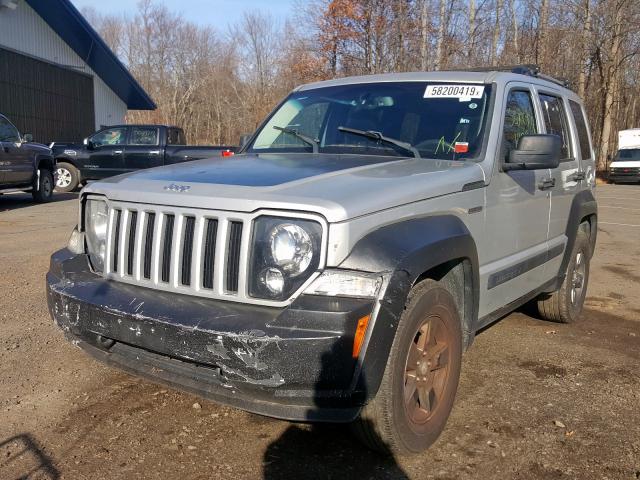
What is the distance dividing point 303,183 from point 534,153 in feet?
5.23

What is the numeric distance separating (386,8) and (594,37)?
38.5 ft

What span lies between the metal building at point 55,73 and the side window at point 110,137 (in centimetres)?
591

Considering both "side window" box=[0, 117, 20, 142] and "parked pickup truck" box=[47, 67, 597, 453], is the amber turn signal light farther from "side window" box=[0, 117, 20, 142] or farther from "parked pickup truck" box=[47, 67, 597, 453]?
"side window" box=[0, 117, 20, 142]

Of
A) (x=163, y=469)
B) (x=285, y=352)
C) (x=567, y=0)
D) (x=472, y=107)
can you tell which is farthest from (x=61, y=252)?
(x=567, y=0)

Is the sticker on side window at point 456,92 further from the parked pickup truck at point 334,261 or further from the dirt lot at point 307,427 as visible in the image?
the dirt lot at point 307,427

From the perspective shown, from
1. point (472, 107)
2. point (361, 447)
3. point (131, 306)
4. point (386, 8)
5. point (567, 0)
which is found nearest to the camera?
point (131, 306)

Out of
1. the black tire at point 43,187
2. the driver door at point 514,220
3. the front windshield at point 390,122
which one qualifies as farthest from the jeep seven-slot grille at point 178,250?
the black tire at point 43,187

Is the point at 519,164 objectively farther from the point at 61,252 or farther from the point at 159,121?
the point at 159,121

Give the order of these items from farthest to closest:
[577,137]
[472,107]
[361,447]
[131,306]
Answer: [577,137], [472,107], [361,447], [131,306]

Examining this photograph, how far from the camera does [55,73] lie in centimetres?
2391

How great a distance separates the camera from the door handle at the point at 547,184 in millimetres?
4262

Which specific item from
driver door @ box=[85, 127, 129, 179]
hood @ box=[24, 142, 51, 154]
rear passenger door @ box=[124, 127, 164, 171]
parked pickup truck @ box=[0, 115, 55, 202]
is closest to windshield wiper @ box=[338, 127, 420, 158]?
parked pickup truck @ box=[0, 115, 55, 202]

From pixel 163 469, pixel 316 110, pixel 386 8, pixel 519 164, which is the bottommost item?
pixel 163 469

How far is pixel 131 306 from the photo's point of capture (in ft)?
9.18
